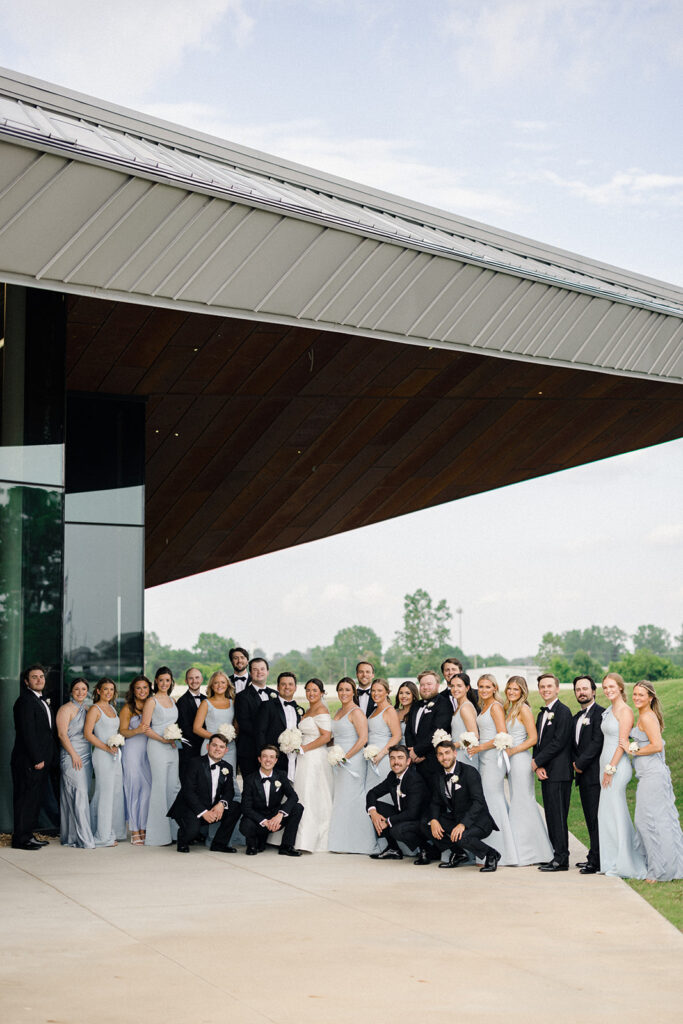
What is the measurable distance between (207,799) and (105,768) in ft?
4.28

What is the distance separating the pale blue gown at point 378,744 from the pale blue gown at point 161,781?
198 centimetres

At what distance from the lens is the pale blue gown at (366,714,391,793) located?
10797 mm

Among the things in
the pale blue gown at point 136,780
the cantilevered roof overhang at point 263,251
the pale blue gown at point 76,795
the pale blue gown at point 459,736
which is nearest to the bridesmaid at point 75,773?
the pale blue gown at point 76,795

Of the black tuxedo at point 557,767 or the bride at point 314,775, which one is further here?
the bride at point 314,775

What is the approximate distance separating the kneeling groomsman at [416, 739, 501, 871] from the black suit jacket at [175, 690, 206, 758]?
271 cm

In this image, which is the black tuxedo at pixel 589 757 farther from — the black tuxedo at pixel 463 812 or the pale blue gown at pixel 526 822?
the black tuxedo at pixel 463 812

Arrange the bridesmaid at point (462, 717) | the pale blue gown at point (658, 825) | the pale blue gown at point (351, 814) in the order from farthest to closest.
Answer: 1. the pale blue gown at point (351, 814)
2. the bridesmaid at point (462, 717)
3. the pale blue gown at point (658, 825)

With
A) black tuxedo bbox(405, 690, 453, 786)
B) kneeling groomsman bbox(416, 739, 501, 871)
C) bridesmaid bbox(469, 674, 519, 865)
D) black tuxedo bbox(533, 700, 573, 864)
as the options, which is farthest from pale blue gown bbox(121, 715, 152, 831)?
black tuxedo bbox(533, 700, 573, 864)

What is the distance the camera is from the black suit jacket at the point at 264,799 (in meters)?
10.4

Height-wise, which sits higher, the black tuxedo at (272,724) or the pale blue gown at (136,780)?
the black tuxedo at (272,724)

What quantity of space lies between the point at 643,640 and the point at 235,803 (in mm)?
130748

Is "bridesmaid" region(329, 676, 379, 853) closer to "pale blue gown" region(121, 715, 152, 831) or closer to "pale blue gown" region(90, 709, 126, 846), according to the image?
"pale blue gown" region(121, 715, 152, 831)

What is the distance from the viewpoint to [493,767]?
Answer: 10039mm

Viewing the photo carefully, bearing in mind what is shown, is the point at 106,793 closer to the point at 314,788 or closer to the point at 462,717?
the point at 314,788
